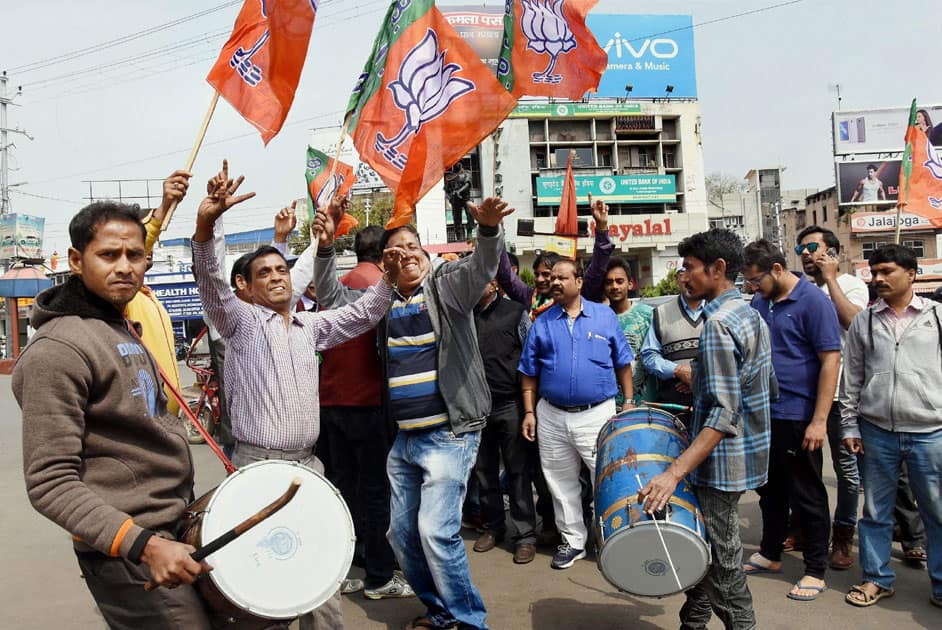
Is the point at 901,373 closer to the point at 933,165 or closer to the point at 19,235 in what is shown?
the point at 933,165

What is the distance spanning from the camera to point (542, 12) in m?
5.67

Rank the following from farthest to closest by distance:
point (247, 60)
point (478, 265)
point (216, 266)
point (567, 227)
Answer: point (567, 227)
point (247, 60)
point (478, 265)
point (216, 266)

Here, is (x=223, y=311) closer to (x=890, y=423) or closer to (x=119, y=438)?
(x=119, y=438)

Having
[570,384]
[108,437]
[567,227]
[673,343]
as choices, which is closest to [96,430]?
[108,437]

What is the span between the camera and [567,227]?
22.1 feet

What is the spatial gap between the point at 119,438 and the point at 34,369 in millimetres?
314

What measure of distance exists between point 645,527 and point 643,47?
48.7 meters

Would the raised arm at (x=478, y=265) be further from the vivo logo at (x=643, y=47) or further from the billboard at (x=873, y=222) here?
the billboard at (x=873, y=222)

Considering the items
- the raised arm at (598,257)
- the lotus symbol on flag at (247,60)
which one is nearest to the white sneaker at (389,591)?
the raised arm at (598,257)

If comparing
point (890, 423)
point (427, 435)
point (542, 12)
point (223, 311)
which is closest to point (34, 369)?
point (223, 311)

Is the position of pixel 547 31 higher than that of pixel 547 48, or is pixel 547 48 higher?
pixel 547 31

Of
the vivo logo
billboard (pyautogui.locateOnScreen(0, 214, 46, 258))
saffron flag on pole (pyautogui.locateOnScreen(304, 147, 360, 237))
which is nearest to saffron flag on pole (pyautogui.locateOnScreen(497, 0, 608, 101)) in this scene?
saffron flag on pole (pyautogui.locateOnScreen(304, 147, 360, 237))

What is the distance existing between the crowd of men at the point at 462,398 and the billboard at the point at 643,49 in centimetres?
4417

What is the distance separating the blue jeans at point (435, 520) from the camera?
3.69 metres
